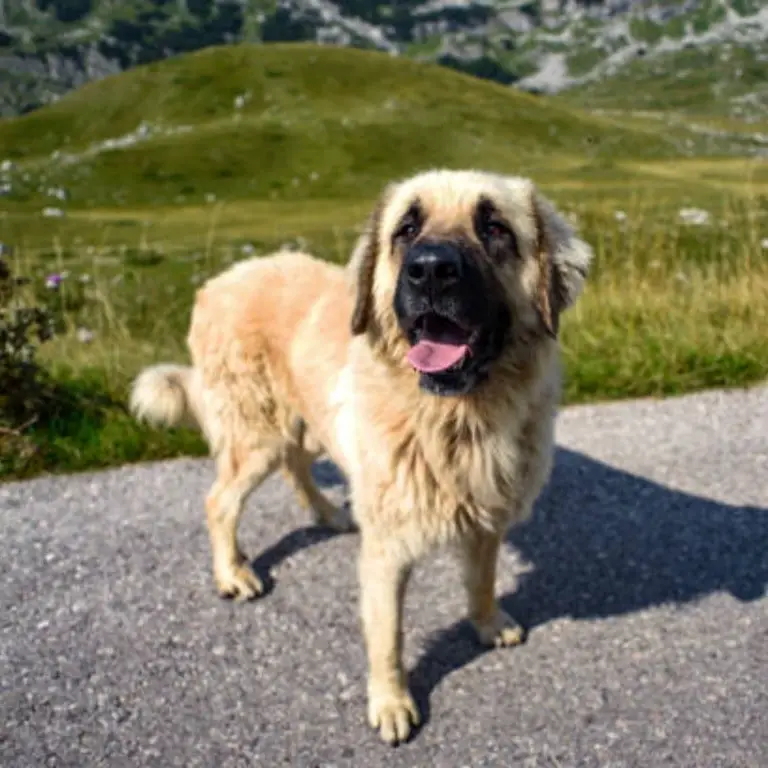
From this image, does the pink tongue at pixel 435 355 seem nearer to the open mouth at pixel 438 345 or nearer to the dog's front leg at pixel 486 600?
the open mouth at pixel 438 345

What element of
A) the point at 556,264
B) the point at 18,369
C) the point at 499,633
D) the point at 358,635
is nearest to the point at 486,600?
the point at 499,633

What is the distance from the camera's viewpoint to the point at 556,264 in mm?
3266

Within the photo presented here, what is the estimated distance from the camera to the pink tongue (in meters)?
3.00

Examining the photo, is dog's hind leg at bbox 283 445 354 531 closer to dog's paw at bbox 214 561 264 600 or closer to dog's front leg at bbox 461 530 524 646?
dog's paw at bbox 214 561 264 600

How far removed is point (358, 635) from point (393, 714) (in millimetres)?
604

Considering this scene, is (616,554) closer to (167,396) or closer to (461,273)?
(461,273)

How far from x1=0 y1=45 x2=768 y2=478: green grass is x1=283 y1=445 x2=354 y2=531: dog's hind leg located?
1045 mm

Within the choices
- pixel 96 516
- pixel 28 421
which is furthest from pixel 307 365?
pixel 28 421

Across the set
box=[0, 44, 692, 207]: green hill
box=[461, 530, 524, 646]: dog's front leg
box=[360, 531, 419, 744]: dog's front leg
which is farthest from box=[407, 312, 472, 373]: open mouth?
box=[0, 44, 692, 207]: green hill

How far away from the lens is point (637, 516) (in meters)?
4.61

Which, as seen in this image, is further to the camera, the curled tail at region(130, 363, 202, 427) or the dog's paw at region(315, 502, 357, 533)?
the dog's paw at region(315, 502, 357, 533)

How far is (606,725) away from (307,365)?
1.90m

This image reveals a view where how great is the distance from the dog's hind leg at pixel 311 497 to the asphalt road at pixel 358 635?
0.33 feet

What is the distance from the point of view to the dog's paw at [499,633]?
3672mm
